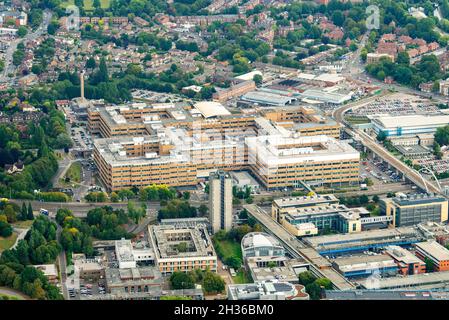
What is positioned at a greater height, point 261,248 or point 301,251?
point 261,248

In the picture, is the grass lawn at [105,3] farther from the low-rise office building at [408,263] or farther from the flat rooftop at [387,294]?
the flat rooftop at [387,294]

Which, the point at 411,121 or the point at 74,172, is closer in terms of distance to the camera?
the point at 74,172

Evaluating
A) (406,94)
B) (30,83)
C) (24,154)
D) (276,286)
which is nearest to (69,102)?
(30,83)

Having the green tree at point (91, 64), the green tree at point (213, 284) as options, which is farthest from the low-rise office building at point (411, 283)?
the green tree at point (91, 64)

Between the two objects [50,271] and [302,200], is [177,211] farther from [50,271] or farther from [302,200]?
[50,271]

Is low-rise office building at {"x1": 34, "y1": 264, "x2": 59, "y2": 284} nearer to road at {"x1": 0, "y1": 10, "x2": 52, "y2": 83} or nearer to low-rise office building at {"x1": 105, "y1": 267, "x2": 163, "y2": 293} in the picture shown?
low-rise office building at {"x1": 105, "y1": 267, "x2": 163, "y2": 293}

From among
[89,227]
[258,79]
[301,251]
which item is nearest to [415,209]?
[301,251]
